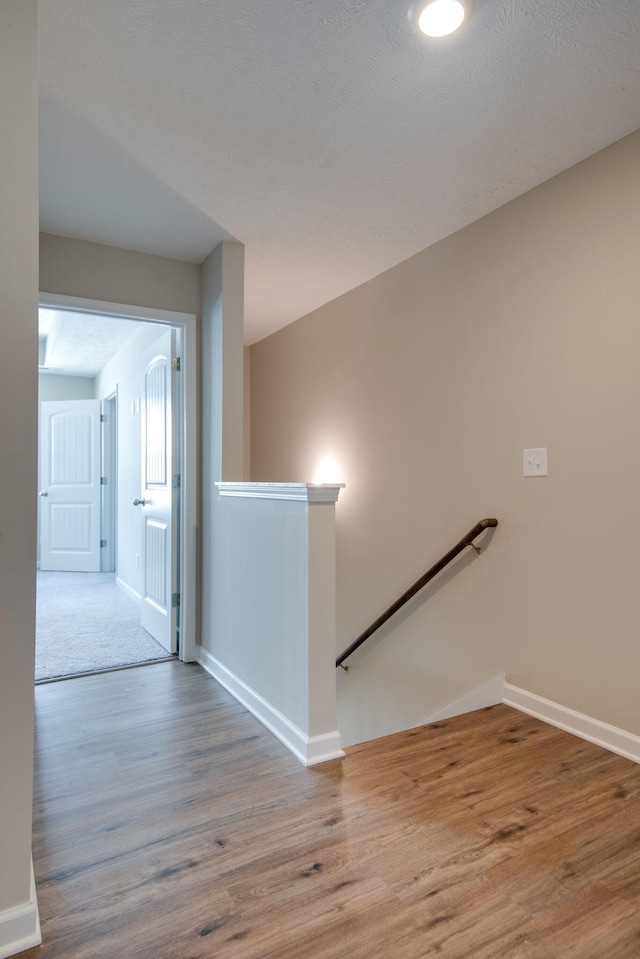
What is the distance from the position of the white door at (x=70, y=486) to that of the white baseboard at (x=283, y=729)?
426cm

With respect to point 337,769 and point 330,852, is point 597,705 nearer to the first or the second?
point 337,769

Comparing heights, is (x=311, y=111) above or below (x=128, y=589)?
above

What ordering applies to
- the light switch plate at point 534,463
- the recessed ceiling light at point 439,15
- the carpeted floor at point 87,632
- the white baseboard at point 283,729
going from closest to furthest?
the recessed ceiling light at point 439,15
the white baseboard at point 283,729
the light switch plate at point 534,463
the carpeted floor at point 87,632

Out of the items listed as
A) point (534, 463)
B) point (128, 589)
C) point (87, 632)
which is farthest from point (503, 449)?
point (128, 589)

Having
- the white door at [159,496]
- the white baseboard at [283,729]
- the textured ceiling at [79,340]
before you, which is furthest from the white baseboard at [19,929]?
the textured ceiling at [79,340]

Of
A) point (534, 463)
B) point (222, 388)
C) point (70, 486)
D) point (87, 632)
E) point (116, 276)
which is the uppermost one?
point (116, 276)

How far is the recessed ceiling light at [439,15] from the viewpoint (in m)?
1.51

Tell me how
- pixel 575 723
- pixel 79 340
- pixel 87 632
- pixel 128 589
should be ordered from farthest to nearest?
1. pixel 79 340
2. pixel 128 589
3. pixel 87 632
4. pixel 575 723

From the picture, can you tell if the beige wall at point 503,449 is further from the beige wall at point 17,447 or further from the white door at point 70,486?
the white door at point 70,486

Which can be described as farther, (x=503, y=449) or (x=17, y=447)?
(x=503, y=449)

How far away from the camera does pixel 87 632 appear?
388 centimetres

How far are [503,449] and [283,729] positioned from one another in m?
1.56

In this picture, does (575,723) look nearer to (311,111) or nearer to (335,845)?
(335,845)

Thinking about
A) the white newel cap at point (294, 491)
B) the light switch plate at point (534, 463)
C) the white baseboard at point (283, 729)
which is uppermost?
the light switch plate at point (534, 463)
